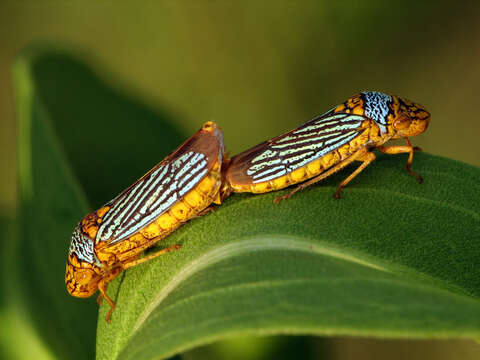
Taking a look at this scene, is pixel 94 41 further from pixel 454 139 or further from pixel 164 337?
pixel 164 337

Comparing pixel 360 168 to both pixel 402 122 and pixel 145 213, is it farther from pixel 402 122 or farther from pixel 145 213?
pixel 145 213

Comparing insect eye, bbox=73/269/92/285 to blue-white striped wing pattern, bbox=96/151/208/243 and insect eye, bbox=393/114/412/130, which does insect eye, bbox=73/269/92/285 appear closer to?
blue-white striped wing pattern, bbox=96/151/208/243

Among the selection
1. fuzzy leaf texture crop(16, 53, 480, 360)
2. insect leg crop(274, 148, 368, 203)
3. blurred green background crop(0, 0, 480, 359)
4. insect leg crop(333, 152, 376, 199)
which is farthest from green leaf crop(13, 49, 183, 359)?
blurred green background crop(0, 0, 480, 359)

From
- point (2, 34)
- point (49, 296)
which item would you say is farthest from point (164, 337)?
point (2, 34)

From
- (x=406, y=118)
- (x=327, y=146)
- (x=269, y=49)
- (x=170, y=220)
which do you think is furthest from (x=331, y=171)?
(x=269, y=49)

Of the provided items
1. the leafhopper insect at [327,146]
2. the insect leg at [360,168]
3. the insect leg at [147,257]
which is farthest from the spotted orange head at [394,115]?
the insect leg at [147,257]
